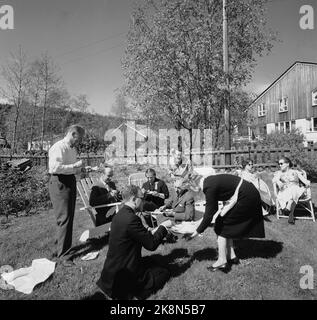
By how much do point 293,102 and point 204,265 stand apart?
96.9 feet

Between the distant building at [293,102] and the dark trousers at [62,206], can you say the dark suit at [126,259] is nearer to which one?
the dark trousers at [62,206]

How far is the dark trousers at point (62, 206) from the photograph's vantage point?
383 centimetres

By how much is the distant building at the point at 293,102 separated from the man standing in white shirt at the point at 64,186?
23519 millimetres

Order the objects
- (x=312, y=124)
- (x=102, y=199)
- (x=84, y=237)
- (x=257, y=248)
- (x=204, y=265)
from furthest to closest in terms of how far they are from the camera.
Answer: (x=312, y=124) < (x=102, y=199) < (x=84, y=237) < (x=257, y=248) < (x=204, y=265)

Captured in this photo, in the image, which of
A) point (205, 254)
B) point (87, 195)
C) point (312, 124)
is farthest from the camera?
point (312, 124)

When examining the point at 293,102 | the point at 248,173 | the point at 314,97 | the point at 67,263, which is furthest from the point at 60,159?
the point at 293,102

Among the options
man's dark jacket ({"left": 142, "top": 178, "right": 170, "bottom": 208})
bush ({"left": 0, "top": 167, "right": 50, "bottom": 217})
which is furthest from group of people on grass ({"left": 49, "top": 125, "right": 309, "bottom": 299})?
bush ({"left": 0, "top": 167, "right": 50, "bottom": 217})

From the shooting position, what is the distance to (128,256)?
2904mm

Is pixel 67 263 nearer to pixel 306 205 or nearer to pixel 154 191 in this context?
pixel 154 191

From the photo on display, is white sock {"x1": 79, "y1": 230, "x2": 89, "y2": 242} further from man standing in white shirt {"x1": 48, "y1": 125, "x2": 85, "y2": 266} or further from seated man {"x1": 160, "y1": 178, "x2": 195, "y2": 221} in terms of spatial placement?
seated man {"x1": 160, "y1": 178, "x2": 195, "y2": 221}

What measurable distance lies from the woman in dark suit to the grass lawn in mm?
356

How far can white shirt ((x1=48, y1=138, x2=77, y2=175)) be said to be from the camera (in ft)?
12.2

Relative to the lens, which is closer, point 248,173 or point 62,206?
point 62,206
